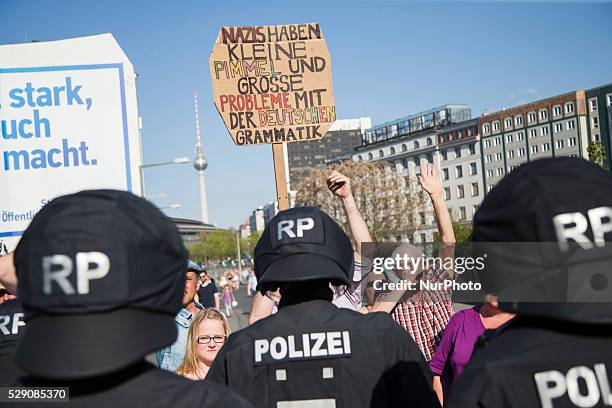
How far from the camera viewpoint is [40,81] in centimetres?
486

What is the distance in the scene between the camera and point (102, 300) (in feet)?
4.82

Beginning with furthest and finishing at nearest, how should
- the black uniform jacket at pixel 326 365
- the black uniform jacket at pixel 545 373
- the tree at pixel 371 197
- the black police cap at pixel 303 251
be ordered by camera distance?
1. the tree at pixel 371 197
2. the black police cap at pixel 303 251
3. the black uniform jacket at pixel 326 365
4. the black uniform jacket at pixel 545 373

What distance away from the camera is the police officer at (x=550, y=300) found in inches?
62.0

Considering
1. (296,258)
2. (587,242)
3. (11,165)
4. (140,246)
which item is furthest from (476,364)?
(11,165)

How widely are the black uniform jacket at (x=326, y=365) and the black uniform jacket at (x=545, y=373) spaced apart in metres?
0.92

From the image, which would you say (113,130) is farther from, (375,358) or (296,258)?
(375,358)

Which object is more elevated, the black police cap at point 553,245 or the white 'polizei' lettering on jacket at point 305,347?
the black police cap at point 553,245

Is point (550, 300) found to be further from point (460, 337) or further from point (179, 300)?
point (460, 337)

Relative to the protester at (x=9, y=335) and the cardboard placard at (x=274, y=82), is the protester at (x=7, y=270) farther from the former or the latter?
the cardboard placard at (x=274, y=82)

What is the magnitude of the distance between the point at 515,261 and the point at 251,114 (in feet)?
13.0

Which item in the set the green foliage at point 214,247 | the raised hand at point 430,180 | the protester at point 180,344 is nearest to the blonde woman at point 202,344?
the protester at point 180,344

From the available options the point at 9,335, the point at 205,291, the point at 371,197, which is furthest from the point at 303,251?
the point at 371,197

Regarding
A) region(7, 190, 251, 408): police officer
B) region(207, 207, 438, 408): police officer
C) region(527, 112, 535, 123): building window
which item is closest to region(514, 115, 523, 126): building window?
region(527, 112, 535, 123): building window

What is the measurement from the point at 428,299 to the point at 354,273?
0.56 m
